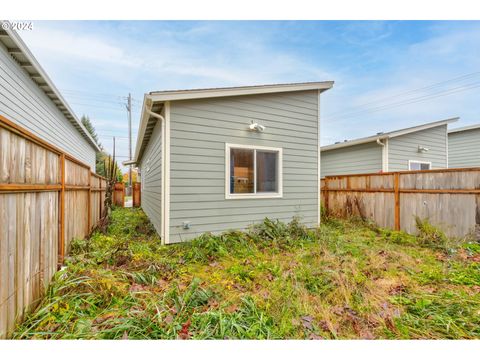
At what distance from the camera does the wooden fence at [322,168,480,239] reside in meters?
4.66

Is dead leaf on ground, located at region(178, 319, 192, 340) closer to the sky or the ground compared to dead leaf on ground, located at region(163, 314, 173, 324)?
closer to the ground

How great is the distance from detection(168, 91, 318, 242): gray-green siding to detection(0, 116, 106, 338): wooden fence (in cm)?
205

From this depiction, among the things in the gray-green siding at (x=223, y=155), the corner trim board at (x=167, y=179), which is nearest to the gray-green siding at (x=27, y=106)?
the corner trim board at (x=167, y=179)

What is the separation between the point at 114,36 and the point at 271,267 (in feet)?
19.5

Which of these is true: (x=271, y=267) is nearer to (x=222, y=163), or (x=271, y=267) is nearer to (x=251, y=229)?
(x=251, y=229)

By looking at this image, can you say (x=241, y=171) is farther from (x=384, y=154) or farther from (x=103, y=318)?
(x=384, y=154)

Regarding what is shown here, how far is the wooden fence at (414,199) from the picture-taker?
466 centimetres

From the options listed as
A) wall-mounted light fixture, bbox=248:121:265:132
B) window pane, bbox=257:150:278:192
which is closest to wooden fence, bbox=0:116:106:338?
wall-mounted light fixture, bbox=248:121:265:132

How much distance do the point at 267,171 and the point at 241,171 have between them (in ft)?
2.47

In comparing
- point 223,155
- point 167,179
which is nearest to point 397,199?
point 223,155

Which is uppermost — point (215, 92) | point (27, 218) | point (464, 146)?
point (215, 92)

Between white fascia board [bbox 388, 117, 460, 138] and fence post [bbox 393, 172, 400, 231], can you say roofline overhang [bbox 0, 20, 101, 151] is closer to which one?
fence post [bbox 393, 172, 400, 231]

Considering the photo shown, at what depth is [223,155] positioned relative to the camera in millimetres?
5148

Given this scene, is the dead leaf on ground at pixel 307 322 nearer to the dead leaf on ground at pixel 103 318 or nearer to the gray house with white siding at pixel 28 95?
the dead leaf on ground at pixel 103 318
